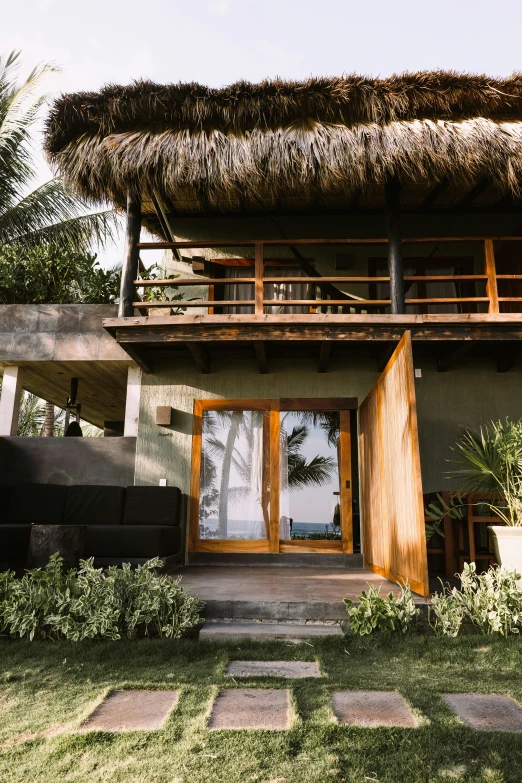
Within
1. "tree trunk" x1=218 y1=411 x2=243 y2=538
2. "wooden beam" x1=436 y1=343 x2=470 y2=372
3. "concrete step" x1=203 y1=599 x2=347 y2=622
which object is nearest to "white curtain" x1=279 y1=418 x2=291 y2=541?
"tree trunk" x1=218 y1=411 x2=243 y2=538

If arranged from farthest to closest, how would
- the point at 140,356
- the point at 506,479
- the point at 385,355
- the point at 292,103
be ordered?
the point at 385,355 → the point at 140,356 → the point at 292,103 → the point at 506,479

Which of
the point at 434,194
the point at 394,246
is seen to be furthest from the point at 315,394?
the point at 434,194

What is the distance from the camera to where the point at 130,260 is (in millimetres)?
5863

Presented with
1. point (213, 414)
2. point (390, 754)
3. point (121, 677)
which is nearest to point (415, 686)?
point (390, 754)

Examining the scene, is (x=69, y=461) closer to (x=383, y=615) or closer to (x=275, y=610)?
(x=275, y=610)

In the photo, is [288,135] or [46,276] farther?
[46,276]

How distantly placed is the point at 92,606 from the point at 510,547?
9.13 feet

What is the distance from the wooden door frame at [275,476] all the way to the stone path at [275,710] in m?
3.85

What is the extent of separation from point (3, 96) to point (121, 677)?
38.3ft

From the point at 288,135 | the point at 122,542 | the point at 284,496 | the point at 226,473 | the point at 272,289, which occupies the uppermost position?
the point at 288,135

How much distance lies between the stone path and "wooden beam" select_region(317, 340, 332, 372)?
3754 mm

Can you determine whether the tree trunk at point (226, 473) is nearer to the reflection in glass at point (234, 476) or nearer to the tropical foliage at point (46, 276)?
the reflection in glass at point (234, 476)

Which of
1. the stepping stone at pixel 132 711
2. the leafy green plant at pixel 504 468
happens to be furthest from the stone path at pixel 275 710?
the leafy green plant at pixel 504 468

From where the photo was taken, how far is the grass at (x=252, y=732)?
1.82 metres
